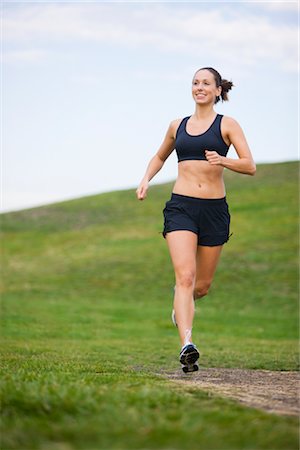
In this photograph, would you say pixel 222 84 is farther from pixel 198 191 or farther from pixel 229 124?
pixel 198 191

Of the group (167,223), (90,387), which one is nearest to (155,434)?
(90,387)

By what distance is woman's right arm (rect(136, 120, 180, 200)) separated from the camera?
9469mm

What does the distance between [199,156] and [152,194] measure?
4483cm

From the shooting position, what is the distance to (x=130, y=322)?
84.4ft

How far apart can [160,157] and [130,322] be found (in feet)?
53.4

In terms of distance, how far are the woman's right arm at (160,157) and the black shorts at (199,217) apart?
1.39ft

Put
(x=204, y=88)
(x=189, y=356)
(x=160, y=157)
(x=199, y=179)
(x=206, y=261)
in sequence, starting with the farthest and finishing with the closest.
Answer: (x=160, y=157) < (x=206, y=261) < (x=204, y=88) < (x=199, y=179) < (x=189, y=356)

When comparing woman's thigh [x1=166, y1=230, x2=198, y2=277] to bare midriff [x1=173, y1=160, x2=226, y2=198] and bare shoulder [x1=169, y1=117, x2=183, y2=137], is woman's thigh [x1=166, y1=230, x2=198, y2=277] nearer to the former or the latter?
bare midriff [x1=173, y1=160, x2=226, y2=198]

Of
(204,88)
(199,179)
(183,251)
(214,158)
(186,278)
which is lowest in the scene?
(186,278)

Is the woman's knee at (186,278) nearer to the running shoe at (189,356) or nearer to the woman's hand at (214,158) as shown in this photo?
the running shoe at (189,356)

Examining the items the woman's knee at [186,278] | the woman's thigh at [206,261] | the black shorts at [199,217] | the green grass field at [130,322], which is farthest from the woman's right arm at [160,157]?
the green grass field at [130,322]

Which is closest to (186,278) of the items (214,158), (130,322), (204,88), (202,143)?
(214,158)

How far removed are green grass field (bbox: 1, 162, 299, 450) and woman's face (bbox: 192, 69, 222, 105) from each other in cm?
290

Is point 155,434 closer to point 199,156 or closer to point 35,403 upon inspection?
point 35,403
